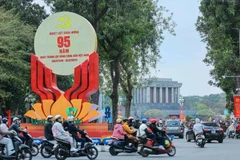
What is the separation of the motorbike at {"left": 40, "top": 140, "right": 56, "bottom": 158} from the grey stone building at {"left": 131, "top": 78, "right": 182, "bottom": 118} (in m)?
115

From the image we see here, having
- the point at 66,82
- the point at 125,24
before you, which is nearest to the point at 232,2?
the point at 125,24

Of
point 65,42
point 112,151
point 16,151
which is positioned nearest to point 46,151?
point 112,151

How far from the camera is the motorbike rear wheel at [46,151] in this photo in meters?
24.1

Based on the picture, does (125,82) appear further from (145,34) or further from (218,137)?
(218,137)

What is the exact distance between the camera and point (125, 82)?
5619 centimetres

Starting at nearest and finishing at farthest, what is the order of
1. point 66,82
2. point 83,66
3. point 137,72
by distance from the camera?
1. point 83,66
2. point 66,82
3. point 137,72

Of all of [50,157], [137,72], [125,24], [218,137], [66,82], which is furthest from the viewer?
[137,72]

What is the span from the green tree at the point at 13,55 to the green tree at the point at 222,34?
16.4m

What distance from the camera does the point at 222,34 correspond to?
167 ft

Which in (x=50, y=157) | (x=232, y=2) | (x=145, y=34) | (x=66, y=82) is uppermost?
(x=232, y=2)

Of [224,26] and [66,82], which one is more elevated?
[224,26]

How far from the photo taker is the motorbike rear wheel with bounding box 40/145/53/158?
24.1 meters

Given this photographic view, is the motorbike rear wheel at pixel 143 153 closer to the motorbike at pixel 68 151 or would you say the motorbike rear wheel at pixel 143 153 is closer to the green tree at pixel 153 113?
the motorbike at pixel 68 151

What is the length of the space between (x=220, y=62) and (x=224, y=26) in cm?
312
